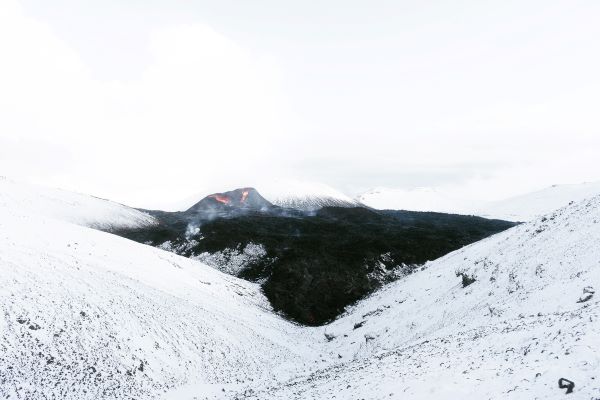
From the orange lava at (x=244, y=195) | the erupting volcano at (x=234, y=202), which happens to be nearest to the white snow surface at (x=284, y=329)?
the erupting volcano at (x=234, y=202)

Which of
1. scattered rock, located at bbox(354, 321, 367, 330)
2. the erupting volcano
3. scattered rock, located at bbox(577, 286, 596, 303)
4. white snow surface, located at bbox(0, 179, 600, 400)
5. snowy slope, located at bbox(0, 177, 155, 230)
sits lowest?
scattered rock, located at bbox(354, 321, 367, 330)

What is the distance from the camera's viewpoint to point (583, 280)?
23703mm

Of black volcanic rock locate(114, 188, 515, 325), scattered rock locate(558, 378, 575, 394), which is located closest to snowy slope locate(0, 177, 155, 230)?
black volcanic rock locate(114, 188, 515, 325)

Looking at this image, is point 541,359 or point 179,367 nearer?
point 541,359

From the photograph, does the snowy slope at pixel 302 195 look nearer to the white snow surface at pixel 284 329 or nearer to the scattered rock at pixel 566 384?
the white snow surface at pixel 284 329

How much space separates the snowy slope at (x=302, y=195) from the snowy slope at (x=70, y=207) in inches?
2618

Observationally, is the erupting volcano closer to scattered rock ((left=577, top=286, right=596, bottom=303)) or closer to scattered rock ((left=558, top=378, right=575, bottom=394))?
scattered rock ((left=577, top=286, right=596, bottom=303))

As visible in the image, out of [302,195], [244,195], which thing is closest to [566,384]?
[244,195]

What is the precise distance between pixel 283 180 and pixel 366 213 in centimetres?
6697

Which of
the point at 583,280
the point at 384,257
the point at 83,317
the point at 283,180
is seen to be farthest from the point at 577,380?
the point at 283,180

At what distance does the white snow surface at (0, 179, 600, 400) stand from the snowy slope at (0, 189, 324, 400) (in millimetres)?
102

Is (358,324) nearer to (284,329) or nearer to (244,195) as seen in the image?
(284,329)

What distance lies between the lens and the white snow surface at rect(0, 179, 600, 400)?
16.0m

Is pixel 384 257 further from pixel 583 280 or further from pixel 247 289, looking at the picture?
pixel 583 280
